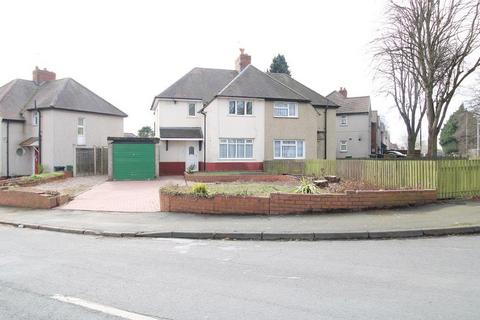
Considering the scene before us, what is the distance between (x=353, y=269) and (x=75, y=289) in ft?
13.8

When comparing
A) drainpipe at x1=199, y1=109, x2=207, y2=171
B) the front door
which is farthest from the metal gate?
drainpipe at x1=199, y1=109, x2=207, y2=171

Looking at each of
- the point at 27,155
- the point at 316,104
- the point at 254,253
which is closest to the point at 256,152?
the point at 316,104

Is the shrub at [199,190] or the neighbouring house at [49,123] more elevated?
the neighbouring house at [49,123]

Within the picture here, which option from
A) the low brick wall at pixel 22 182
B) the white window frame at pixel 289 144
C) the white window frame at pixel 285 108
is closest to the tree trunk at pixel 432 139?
the white window frame at pixel 289 144

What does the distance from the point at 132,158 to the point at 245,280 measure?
2174cm

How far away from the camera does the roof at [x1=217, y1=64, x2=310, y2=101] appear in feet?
95.9

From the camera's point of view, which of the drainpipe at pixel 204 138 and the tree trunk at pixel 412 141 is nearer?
the drainpipe at pixel 204 138

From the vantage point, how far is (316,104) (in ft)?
115

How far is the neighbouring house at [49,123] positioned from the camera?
31.8 m

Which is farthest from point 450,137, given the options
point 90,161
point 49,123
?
point 49,123

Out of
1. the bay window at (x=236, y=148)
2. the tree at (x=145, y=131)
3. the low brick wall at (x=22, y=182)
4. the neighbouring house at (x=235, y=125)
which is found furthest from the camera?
the tree at (x=145, y=131)

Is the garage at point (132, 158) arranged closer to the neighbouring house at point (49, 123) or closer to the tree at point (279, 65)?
the neighbouring house at point (49, 123)

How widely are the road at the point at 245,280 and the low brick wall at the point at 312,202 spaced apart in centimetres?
302

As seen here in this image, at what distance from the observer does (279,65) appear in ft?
168
